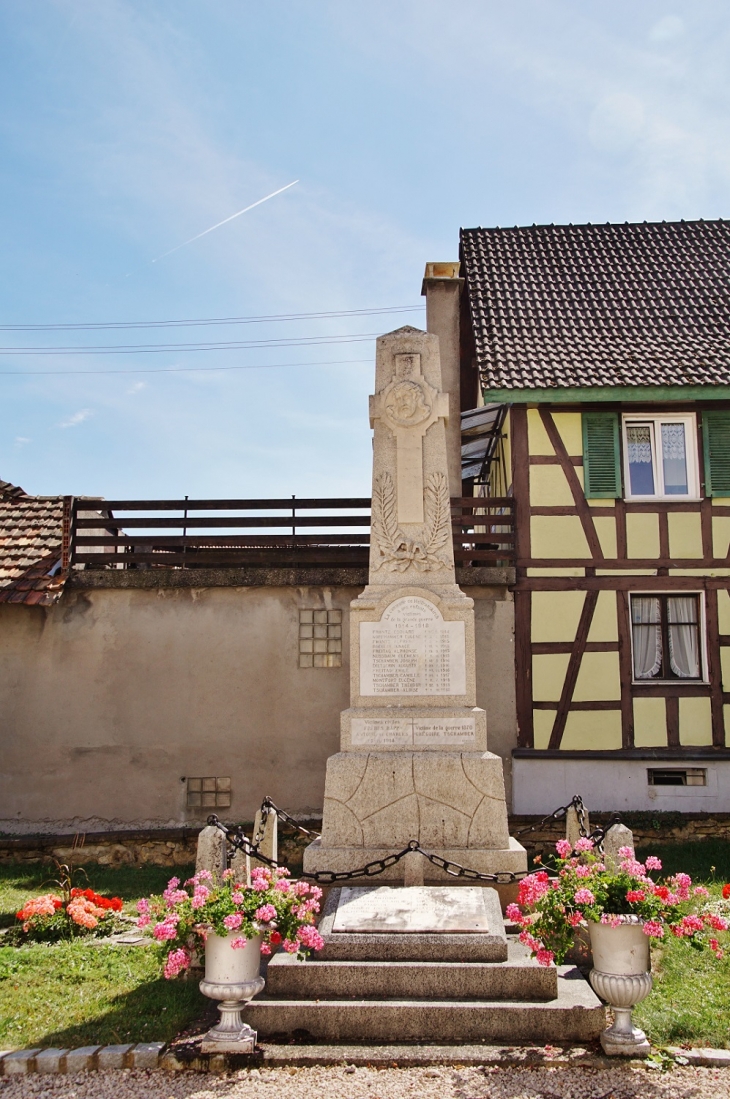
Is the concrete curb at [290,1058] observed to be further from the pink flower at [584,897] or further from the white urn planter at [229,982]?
the pink flower at [584,897]

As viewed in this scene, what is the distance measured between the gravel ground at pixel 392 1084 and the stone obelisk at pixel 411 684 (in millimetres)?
2392

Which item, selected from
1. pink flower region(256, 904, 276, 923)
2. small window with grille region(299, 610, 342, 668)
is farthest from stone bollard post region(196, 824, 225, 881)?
small window with grille region(299, 610, 342, 668)

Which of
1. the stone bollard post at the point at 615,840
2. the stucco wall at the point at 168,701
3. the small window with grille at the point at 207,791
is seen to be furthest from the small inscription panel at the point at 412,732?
the small window with grille at the point at 207,791

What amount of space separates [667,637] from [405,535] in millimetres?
5773

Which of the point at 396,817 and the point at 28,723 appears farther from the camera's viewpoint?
the point at 28,723

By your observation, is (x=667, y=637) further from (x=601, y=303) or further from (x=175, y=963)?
(x=175, y=963)

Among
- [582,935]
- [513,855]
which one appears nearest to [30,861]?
[513,855]

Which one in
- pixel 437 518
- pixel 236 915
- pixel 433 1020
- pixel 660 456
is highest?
pixel 660 456

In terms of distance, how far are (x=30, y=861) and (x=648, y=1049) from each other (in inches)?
296

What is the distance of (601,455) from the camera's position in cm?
1298

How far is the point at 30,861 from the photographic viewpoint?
411 inches

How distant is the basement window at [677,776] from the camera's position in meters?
12.1

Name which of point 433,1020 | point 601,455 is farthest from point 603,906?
point 601,455

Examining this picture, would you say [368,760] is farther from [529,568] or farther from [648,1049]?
[529,568]
